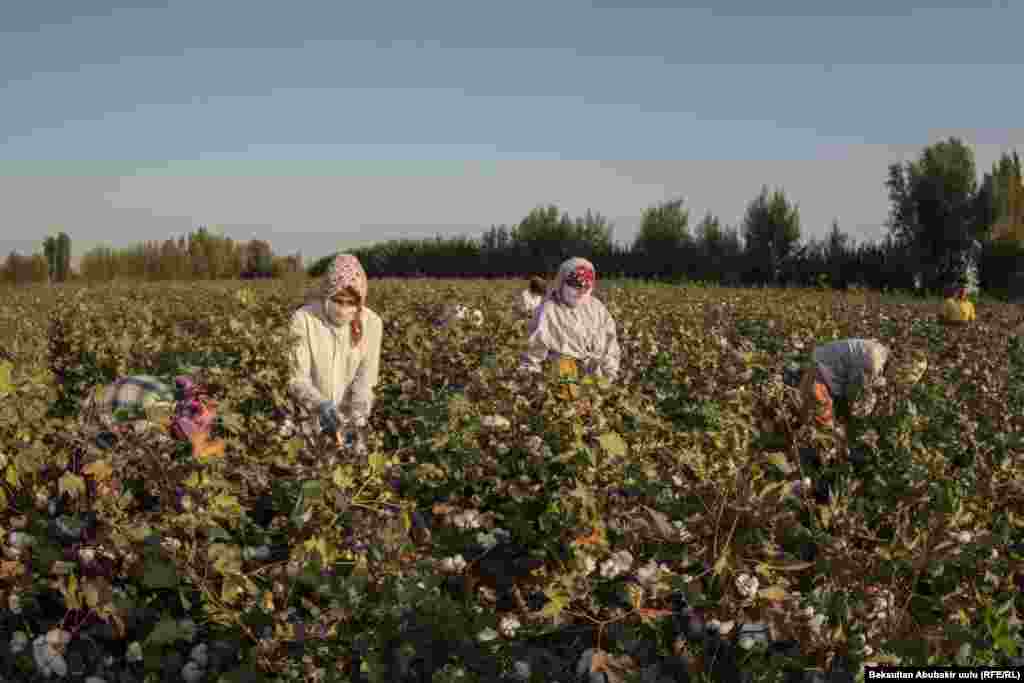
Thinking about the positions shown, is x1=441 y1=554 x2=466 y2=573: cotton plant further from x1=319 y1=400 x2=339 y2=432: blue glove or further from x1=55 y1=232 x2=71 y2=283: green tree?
x1=55 y1=232 x2=71 y2=283: green tree

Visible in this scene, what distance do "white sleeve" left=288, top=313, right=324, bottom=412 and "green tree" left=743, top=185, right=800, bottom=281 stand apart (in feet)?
132

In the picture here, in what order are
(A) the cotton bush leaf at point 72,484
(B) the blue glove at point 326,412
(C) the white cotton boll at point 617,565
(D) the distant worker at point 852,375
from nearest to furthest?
(C) the white cotton boll at point 617,565 → (A) the cotton bush leaf at point 72,484 → (B) the blue glove at point 326,412 → (D) the distant worker at point 852,375

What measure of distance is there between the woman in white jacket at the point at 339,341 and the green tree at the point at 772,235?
40044mm

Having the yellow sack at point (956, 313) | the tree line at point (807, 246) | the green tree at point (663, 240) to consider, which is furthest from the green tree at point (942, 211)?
the yellow sack at point (956, 313)

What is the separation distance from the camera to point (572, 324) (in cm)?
605

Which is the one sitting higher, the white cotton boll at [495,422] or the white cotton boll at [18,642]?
the white cotton boll at [495,422]

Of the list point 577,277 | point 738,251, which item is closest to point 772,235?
point 738,251

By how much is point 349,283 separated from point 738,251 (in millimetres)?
40932

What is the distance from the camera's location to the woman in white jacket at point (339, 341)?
15.0 ft

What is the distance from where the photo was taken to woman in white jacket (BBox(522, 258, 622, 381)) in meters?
5.99

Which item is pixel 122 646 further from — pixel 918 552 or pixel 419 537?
pixel 918 552

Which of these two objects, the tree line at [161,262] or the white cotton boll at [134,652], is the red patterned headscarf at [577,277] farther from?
the tree line at [161,262]

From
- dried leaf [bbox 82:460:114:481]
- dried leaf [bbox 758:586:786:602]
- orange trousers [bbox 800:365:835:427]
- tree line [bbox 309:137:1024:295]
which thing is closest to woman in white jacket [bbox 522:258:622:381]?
orange trousers [bbox 800:365:835:427]

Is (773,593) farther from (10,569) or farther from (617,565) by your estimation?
(10,569)
